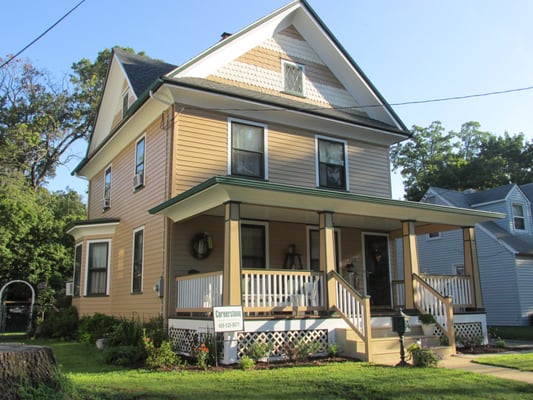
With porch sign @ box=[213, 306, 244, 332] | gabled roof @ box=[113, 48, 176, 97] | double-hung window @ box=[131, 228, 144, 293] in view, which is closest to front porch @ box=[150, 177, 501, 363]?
porch sign @ box=[213, 306, 244, 332]

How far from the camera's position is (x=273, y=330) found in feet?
32.6

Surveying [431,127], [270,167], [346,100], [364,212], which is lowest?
[364,212]

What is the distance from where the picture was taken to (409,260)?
12.4 metres

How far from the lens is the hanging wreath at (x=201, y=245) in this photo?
12289mm

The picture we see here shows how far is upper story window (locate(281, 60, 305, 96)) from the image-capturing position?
595 inches

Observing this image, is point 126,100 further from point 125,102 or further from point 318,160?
point 318,160

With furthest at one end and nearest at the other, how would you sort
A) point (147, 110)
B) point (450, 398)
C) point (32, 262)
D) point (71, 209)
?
point (71, 209) → point (32, 262) → point (147, 110) → point (450, 398)

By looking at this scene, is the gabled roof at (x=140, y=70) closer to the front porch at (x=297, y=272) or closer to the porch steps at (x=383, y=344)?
the front porch at (x=297, y=272)

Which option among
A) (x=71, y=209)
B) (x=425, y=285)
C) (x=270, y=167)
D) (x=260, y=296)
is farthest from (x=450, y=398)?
(x=71, y=209)

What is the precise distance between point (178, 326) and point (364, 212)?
16.5 ft

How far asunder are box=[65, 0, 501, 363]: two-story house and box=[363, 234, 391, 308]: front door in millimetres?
38

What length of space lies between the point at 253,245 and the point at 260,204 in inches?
118

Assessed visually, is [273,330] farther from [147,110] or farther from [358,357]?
[147,110]

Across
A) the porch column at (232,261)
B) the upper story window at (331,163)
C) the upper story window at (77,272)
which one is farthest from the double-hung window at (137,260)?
the upper story window at (331,163)
